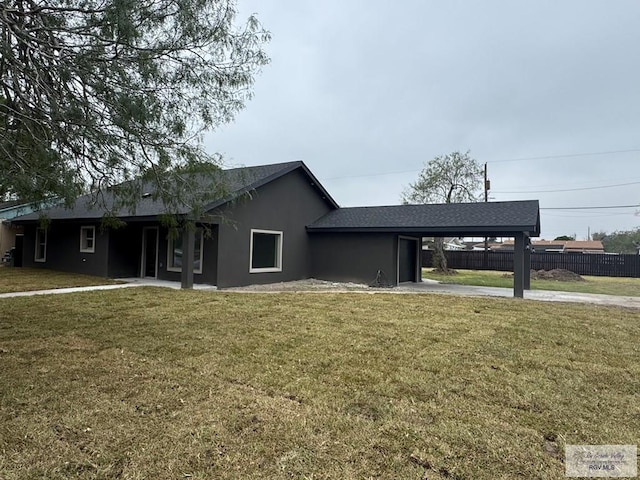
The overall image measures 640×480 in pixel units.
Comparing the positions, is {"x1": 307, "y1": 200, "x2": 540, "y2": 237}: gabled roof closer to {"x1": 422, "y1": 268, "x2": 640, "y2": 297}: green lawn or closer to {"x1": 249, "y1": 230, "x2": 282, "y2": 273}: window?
{"x1": 249, "y1": 230, "x2": 282, "y2": 273}: window

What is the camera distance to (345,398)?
354 centimetres

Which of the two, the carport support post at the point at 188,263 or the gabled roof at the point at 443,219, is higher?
the gabled roof at the point at 443,219

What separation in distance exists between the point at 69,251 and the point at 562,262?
941 inches

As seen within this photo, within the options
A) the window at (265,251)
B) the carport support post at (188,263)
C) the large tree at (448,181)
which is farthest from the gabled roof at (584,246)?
the carport support post at (188,263)

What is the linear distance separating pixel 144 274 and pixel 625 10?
50.7ft

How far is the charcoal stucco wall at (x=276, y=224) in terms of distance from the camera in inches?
463

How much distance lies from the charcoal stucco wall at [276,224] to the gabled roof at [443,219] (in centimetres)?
72

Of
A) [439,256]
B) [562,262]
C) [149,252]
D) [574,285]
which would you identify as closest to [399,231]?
[574,285]

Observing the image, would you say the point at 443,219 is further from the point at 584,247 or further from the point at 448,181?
the point at 584,247

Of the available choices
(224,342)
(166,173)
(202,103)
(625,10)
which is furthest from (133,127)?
(625,10)

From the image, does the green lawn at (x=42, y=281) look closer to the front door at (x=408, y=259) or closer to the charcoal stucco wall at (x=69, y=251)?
the charcoal stucco wall at (x=69, y=251)

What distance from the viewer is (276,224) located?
13602 millimetres

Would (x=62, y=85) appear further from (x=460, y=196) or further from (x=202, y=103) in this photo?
(x=460, y=196)

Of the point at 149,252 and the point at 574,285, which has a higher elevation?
the point at 149,252
